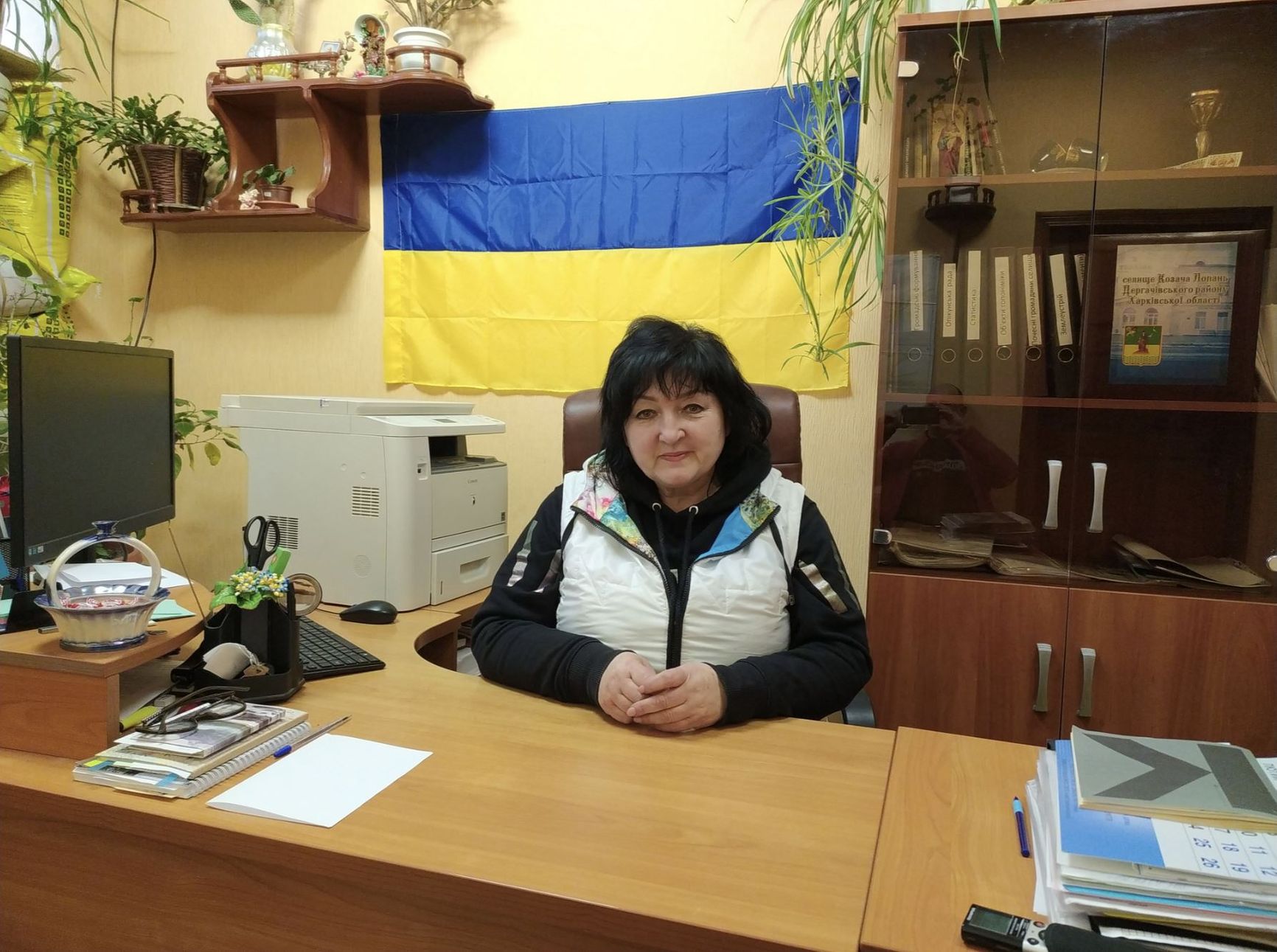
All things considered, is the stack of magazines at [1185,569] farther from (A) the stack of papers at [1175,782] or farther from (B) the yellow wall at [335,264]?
(A) the stack of papers at [1175,782]

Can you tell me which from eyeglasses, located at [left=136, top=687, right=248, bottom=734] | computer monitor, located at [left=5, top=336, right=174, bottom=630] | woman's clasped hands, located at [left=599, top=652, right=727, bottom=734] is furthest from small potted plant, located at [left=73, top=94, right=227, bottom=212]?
woman's clasped hands, located at [left=599, top=652, right=727, bottom=734]

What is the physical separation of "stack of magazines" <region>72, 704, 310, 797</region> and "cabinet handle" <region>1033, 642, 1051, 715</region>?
5.03ft

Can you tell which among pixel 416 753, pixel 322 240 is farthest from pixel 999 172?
pixel 322 240

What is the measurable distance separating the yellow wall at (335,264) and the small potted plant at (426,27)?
7 cm

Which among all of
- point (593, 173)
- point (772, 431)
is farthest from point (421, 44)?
point (772, 431)

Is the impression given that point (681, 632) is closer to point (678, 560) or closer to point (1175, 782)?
point (678, 560)

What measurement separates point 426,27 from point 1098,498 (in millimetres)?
2082

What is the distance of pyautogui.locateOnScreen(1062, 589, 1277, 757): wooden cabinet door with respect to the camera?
5.87 ft

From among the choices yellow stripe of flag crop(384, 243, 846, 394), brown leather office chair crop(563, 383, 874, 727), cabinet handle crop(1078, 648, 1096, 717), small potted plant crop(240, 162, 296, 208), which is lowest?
cabinet handle crop(1078, 648, 1096, 717)

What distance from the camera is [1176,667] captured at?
1825 millimetres

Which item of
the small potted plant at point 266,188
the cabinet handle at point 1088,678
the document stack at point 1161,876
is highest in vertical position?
the small potted plant at point 266,188

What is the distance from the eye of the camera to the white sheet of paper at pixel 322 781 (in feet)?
3.12

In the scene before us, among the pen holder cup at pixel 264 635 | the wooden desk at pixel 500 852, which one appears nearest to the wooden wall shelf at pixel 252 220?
the pen holder cup at pixel 264 635

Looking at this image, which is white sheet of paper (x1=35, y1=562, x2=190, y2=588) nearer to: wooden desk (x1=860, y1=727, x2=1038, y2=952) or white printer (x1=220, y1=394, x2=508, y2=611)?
white printer (x1=220, y1=394, x2=508, y2=611)
